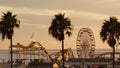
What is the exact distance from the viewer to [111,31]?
7012cm

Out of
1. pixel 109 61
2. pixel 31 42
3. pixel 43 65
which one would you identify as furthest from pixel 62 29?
pixel 31 42

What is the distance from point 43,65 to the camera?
9331 centimetres

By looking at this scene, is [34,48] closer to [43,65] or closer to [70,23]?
[43,65]

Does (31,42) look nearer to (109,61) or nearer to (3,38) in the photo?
(109,61)

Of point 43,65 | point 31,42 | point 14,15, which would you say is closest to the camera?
point 14,15

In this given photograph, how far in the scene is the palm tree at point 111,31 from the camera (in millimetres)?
69750

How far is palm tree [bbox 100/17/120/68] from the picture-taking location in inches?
2746

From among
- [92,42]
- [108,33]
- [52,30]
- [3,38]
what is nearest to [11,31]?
[3,38]

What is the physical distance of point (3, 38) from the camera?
68500 millimetres

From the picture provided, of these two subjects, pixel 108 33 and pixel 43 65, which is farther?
pixel 43 65

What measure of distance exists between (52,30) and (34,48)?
223 feet

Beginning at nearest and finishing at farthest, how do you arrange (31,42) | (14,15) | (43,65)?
(14,15) → (43,65) → (31,42)

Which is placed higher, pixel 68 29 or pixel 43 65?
pixel 68 29

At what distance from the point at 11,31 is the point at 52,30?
6.93 m
